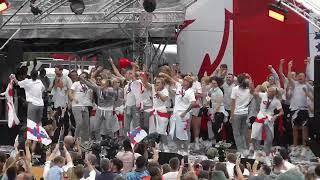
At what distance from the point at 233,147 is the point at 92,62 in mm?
11181

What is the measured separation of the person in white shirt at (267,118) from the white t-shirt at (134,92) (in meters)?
2.84

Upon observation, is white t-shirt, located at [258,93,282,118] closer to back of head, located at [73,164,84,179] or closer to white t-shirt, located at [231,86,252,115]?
white t-shirt, located at [231,86,252,115]

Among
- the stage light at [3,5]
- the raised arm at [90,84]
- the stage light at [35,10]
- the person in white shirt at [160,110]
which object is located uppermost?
the stage light at [35,10]

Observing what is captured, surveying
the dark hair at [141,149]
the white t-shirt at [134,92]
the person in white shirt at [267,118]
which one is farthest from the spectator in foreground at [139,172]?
the white t-shirt at [134,92]

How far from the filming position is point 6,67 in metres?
21.2

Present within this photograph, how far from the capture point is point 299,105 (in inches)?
760

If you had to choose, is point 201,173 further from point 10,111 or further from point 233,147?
point 10,111

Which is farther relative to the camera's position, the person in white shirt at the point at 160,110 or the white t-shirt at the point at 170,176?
the person in white shirt at the point at 160,110

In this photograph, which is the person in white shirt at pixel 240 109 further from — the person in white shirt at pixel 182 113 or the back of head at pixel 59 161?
the back of head at pixel 59 161

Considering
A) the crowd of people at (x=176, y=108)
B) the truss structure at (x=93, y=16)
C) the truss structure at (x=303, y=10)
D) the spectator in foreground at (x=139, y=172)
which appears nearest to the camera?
the spectator in foreground at (x=139, y=172)

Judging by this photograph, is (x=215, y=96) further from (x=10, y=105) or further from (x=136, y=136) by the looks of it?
(x=10, y=105)

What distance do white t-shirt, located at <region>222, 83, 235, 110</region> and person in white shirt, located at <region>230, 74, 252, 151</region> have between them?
995mm

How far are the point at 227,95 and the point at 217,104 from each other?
583mm

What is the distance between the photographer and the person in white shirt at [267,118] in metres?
18.4
